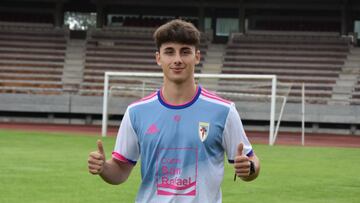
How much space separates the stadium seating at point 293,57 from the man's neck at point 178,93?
3000cm

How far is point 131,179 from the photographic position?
44.4 feet

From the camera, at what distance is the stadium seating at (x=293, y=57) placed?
3566 centimetres

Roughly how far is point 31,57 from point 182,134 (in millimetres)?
34251

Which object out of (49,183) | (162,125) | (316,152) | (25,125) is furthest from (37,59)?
(162,125)

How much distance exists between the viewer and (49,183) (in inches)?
492

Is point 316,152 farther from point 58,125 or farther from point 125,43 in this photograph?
point 125,43

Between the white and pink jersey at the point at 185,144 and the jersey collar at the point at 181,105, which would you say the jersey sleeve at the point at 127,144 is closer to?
the white and pink jersey at the point at 185,144

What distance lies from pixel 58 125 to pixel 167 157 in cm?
2852

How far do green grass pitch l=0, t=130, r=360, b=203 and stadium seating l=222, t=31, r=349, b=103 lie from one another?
1471cm

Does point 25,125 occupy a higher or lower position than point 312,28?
lower

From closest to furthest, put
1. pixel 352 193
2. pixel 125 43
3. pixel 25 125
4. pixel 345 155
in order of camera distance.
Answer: pixel 352 193
pixel 345 155
pixel 25 125
pixel 125 43

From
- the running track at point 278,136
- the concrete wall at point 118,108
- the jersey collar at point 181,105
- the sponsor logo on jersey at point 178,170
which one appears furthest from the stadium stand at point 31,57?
the sponsor logo on jersey at point 178,170

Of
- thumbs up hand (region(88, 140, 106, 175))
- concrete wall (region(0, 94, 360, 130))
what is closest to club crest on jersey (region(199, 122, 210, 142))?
thumbs up hand (region(88, 140, 106, 175))

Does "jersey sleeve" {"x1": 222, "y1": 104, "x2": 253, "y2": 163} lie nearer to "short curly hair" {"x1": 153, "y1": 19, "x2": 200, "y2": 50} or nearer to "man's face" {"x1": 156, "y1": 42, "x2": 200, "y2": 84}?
"man's face" {"x1": 156, "y1": 42, "x2": 200, "y2": 84}
